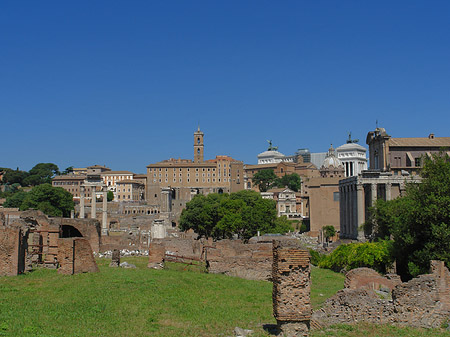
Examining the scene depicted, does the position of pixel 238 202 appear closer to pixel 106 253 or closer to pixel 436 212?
pixel 106 253

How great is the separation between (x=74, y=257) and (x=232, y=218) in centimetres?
3532

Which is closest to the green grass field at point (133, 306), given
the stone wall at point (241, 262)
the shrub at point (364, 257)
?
the stone wall at point (241, 262)

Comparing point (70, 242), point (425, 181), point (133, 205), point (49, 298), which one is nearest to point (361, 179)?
point (425, 181)

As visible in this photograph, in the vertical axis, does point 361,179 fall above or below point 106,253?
above

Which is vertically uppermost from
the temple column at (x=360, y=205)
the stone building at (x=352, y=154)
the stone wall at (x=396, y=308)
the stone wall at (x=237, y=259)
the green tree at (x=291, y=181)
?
the stone building at (x=352, y=154)

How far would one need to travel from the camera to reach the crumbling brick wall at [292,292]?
43.8 feet

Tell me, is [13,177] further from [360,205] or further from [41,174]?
[360,205]

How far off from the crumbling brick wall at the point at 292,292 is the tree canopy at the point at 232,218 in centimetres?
4144

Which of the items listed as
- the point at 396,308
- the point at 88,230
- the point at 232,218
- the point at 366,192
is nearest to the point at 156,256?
the point at 88,230

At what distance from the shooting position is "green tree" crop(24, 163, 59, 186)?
151m

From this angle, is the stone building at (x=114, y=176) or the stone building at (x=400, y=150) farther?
the stone building at (x=114, y=176)

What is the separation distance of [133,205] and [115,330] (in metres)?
108

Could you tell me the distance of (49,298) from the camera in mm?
16375

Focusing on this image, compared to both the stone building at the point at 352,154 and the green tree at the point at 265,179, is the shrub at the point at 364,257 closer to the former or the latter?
the green tree at the point at 265,179
